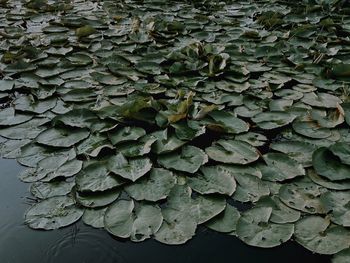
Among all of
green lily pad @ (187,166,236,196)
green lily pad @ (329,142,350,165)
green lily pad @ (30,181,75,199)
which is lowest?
green lily pad @ (30,181,75,199)

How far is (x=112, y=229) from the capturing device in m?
1.47

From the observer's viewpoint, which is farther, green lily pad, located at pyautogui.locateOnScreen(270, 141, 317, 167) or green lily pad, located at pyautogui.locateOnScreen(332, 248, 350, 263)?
green lily pad, located at pyautogui.locateOnScreen(270, 141, 317, 167)

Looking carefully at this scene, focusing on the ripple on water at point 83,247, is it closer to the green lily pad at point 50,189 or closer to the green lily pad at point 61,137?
the green lily pad at point 50,189

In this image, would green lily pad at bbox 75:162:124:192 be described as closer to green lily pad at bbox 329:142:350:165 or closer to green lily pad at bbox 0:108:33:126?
green lily pad at bbox 0:108:33:126

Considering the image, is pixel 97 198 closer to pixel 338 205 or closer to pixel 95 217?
pixel 95 217

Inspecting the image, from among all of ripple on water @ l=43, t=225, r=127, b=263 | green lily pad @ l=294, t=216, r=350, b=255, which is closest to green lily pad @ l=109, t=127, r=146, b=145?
ripple on water @ l=43, t=225, r=127, b=263

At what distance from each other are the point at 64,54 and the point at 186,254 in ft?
6.32

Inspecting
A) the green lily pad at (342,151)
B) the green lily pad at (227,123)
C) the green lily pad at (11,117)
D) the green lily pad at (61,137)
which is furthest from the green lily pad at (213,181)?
the green lily pad at (11,117)

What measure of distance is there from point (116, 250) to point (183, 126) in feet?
2.56

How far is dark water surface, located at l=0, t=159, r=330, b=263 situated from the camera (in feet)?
4.68

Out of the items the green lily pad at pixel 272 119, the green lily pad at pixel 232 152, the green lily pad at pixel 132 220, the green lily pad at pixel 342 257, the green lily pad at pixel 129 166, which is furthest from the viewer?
the green lily pad at pixel 272 119

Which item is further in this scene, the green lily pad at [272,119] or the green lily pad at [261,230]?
the green lily pad at [272,119]

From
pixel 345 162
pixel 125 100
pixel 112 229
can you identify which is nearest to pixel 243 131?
pixel 345 162

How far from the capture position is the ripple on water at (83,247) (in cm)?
143
